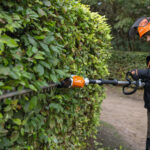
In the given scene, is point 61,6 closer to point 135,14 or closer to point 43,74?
point 43,74

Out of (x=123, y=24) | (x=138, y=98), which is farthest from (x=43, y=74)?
(x=123, y=24)

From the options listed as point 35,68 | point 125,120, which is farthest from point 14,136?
point 125,120

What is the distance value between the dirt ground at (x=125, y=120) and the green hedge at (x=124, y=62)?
203cm

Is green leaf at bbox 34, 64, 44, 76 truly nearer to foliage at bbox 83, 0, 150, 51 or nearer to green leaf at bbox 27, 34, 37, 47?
green leaf at bbox 27, 34, 37, 47

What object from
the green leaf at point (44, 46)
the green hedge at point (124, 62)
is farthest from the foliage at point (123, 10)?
the green leaf at point (44, 46)

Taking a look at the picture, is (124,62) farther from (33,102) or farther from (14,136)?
(14,136)

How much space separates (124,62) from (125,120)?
6.72 m

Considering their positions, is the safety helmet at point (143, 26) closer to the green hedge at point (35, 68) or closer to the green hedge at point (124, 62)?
the green hedge at point (35, 68)

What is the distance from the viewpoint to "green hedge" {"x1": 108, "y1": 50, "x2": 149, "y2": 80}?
1203cm

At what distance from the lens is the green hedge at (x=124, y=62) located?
12034mm

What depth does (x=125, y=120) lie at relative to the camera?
6.55 m

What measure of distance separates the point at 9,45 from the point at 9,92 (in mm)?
359

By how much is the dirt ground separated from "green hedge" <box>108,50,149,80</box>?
79.8 inches

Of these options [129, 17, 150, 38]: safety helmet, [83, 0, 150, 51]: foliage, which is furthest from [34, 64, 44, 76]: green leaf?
[83, 0, 150, 51]: foliage
